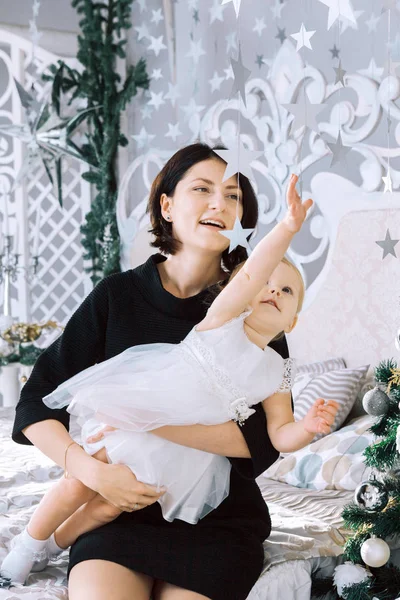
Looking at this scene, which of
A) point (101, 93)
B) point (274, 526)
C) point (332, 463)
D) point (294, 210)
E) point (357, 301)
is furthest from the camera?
point (101, 93)

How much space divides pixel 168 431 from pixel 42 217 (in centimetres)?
320

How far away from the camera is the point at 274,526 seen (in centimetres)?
189

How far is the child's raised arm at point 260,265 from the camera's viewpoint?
140 cm

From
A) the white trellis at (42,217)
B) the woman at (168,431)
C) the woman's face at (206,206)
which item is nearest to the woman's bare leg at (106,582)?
the woman at (168,431)

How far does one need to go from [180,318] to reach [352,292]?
1178 millimetres

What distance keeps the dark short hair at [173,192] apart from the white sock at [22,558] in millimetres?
726

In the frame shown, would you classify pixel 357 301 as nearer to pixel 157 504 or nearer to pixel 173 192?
pixel 173 192

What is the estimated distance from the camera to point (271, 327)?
5.31 ft

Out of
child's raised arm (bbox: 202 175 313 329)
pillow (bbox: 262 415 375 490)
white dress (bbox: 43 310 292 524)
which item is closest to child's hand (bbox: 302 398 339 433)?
white dress (bbox: 43 310 292 524)

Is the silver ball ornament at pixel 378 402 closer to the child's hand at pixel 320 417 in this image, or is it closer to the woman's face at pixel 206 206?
the child's hand at pixel 320 417

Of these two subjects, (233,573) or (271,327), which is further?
(271,327)

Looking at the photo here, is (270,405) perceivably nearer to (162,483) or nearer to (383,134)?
(162,483)

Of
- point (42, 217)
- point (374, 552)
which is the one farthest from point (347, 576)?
point (42, 217)

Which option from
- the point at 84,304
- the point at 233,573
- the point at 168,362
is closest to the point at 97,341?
the point at 84,304
